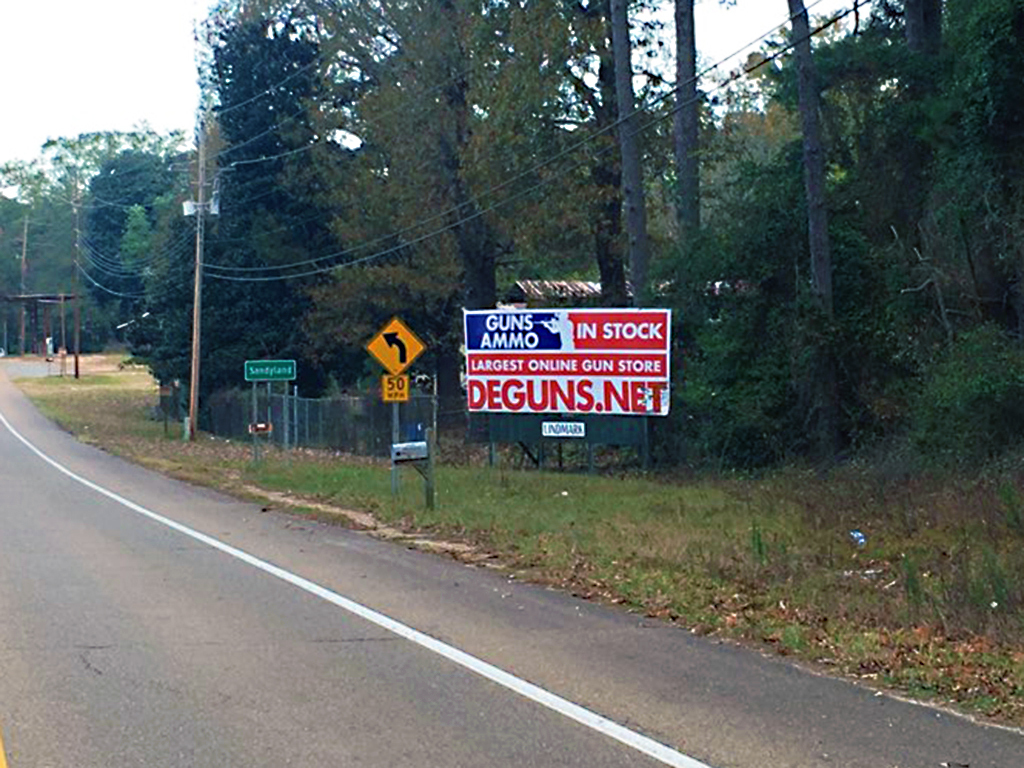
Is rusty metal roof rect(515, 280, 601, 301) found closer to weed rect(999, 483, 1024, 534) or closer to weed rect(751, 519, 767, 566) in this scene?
weed rect(999, 483, 1024, 534)

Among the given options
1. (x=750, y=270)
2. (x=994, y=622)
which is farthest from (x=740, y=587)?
(x=750, y=270)

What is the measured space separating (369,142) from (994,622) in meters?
37.0

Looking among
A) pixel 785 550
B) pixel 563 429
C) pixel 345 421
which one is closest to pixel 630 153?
pixel 563 429

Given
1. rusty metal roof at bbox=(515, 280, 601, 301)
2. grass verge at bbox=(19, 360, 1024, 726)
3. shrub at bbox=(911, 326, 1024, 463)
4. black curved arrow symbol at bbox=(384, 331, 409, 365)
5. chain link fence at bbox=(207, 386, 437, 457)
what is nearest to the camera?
grass verge at bbox=(19, 360, 1024, 726)

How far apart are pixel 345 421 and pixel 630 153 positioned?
13.4m

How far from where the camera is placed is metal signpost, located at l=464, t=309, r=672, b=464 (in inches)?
1141

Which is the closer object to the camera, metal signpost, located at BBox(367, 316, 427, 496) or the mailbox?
the mailbox

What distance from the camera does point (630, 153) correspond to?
1278 inches

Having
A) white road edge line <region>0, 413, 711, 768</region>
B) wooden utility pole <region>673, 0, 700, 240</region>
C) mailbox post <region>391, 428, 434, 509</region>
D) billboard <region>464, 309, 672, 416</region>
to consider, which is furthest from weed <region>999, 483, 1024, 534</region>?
wooden utility pole <region>673, 0, 700, 240</region>

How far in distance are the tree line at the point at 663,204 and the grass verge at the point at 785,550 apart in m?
3.45

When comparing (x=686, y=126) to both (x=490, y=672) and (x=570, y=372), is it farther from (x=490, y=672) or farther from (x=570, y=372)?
(x=490, y=672)

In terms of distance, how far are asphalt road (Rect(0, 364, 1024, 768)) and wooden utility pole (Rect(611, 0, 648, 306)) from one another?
18655 mm

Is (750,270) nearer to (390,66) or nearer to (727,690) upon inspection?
(390,66)

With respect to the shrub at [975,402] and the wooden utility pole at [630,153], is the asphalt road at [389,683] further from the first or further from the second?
the wooden utility pole at [630,153]
